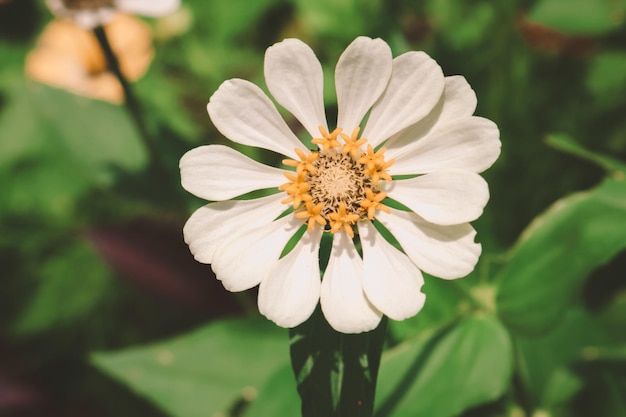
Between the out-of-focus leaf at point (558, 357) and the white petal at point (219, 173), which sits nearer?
the white petal at point (219, 173)

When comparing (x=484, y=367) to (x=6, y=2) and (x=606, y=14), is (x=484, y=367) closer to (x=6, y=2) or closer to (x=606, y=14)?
(x=606, y=14)

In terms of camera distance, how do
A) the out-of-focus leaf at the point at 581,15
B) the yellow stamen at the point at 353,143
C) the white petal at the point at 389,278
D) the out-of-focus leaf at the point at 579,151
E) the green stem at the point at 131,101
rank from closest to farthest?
the white petal at the point at 389,278, the yellow stamen at the point at 353,143, the out-of-focus leaf at the point at 579,151, the green stem at the point at 131,101, the out-of-focus leaf at the point at 581,15

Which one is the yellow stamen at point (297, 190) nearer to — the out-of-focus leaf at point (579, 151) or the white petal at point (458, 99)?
the white petal at point (458, 99)

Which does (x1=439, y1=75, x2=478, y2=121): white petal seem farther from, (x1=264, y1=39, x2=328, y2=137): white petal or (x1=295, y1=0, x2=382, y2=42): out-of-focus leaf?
(x1=295, y1=0, x2=382, y2=42): out-of-focus leaf

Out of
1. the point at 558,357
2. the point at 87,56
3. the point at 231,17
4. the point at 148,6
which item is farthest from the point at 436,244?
the point at 87,56

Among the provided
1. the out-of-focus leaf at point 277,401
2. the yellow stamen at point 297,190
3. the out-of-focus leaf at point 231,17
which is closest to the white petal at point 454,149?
the yellow stamen at point 297,190

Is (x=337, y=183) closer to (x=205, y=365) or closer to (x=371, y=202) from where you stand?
(x=371, y=202)
